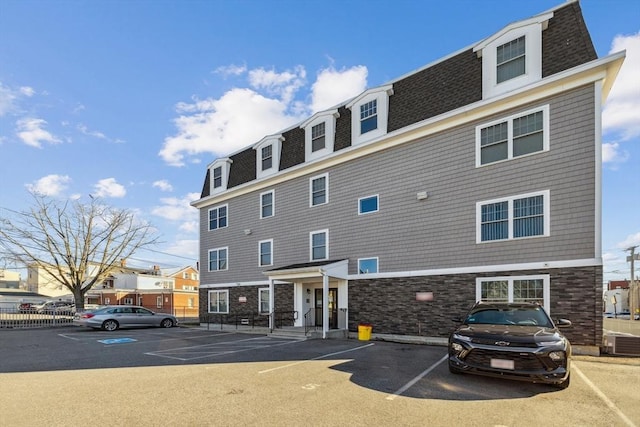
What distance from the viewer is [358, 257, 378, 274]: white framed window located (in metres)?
15.7

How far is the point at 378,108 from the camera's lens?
1620 cm

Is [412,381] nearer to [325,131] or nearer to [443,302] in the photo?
[443,302]

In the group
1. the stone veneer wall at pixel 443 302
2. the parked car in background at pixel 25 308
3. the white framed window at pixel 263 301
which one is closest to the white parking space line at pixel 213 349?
the stone veneer wall at pixel 443 302

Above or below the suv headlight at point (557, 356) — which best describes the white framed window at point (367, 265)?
above

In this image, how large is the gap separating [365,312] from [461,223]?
5310 mm

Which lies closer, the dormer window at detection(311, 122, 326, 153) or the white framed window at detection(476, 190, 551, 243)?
the white framed window at detection(476, 190, 551, 243)

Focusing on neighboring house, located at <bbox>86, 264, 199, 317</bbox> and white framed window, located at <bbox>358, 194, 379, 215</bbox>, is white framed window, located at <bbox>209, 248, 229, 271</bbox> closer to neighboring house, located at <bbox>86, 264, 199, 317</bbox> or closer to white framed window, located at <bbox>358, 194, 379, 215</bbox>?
white framed window, located at <bbox>358, 194, 379, 215</bbox>

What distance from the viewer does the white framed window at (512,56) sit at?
480 inches

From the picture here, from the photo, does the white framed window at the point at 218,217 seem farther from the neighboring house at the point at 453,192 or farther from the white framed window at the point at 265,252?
the neighboring house at the point at 453,192

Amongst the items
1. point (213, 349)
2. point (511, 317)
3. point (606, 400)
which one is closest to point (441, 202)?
point (511, 317)

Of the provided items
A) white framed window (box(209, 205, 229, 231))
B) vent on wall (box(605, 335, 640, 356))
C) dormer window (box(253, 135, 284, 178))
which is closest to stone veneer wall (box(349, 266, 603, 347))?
vent on wall (box(605, 335, 640, 356))

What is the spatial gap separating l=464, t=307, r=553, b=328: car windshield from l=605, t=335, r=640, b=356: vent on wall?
4.19m

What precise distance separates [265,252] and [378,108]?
9449mm

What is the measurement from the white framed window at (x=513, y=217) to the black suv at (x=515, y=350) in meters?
4.68
